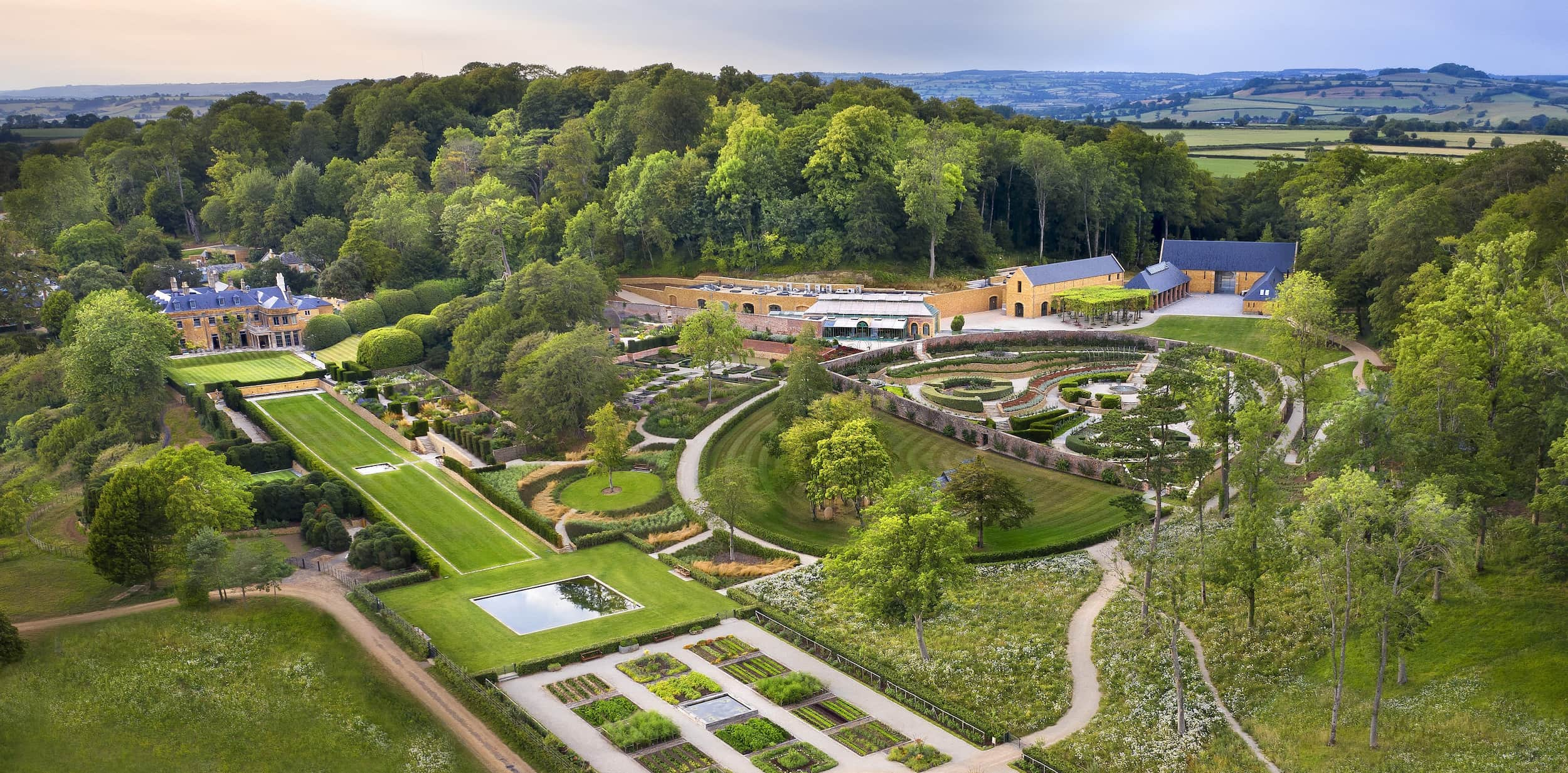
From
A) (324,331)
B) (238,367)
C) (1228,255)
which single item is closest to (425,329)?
(324,331)

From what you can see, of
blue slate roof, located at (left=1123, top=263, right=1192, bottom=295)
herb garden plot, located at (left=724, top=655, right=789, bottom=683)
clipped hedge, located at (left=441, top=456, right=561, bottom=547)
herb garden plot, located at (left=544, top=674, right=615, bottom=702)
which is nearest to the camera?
herb garden plot, located at (left=544, top=674, right=615, bottom=702)

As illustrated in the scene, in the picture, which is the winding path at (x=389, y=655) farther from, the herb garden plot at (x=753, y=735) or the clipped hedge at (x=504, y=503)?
the clipped hedge at (x=504, y=503)

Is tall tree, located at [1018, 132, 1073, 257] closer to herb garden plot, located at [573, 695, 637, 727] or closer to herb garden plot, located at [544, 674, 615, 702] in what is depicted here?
herb garden plot, located at [544, 674, 615, 702]

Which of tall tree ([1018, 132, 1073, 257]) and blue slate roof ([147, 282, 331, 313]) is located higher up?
tall tree ([1018, 132, 1073, 257])

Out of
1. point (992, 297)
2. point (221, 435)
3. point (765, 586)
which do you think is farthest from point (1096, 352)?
point (221, 435)

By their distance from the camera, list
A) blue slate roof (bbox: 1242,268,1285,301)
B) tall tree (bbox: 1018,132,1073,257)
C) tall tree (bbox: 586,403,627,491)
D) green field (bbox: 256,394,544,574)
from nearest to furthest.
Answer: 1. green field (bbox: 256,394,544,574)
2. tall tree (bbox: 586,403,627,491)
3. blue slate roof (bbox: 1242,268,1285,301)
4. tall tree (bbox: 1018,132,1073,257)

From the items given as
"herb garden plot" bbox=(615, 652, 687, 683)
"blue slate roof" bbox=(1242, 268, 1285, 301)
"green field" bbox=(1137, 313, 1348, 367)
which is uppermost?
"blue slate roof" bbox=(1242, 268, 1285, 301)

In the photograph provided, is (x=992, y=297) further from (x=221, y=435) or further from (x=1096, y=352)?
(x=221, y=435)

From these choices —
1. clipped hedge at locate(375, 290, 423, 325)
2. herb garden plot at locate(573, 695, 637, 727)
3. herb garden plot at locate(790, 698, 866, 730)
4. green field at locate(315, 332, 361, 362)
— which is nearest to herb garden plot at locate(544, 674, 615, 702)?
herb garden plot at locate(573, 695, 637, 727)
